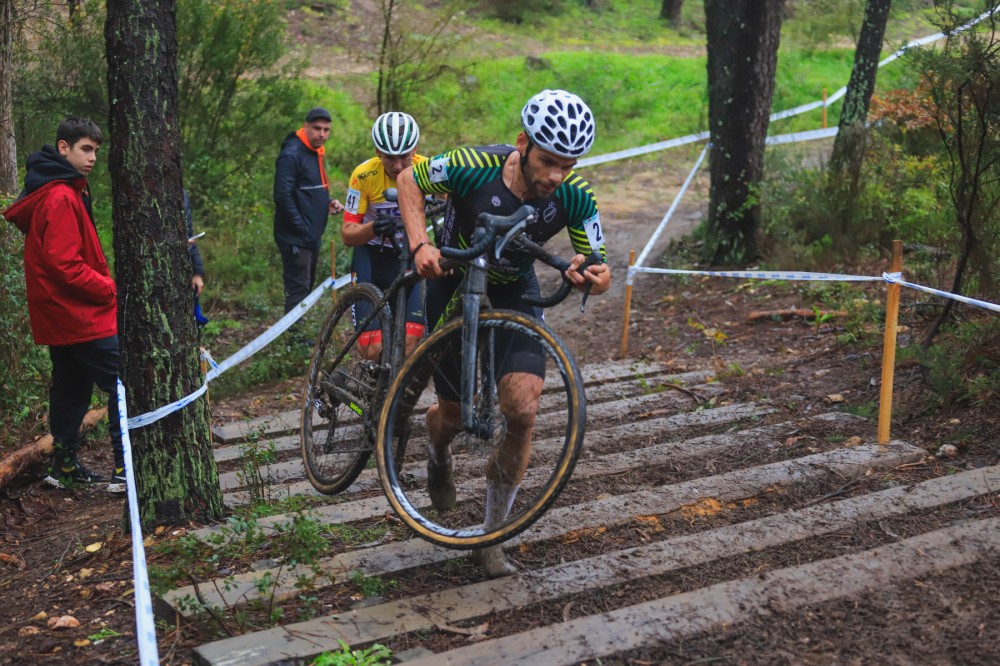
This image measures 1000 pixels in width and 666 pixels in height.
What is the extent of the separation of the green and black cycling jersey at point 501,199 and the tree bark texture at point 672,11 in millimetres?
26213

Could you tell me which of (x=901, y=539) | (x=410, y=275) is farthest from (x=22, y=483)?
(x=901, y=539)

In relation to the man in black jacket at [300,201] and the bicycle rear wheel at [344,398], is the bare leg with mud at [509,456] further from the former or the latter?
the man in black jacket at [300,201]

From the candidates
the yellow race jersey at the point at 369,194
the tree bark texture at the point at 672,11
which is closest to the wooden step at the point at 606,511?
the yellow race jersey at the point at 369,194

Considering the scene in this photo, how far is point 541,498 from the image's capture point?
4012 millimetres

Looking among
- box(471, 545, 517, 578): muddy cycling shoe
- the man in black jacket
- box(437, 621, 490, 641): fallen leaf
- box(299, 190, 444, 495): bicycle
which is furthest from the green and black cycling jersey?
the man in black jacket

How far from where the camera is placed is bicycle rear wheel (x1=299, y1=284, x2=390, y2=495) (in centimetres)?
547

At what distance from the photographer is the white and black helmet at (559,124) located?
4258 millimetres

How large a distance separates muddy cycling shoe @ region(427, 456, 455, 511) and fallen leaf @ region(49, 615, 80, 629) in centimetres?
175

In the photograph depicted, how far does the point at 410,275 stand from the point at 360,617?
1921 mm

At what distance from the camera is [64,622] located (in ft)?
14.3

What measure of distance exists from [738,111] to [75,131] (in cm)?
733

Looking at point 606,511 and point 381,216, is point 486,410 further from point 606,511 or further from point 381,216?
point 381,216

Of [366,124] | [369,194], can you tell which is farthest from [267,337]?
[366,124]

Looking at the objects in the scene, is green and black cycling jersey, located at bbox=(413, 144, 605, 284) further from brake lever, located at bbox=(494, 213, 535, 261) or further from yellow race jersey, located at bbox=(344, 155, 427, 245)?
yellow race jersey, located at bbox=(344, 155, 427, 245)
